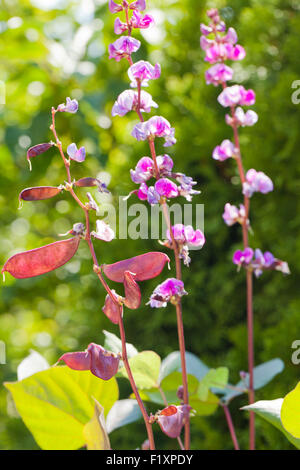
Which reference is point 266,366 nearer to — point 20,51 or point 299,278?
point 299,278

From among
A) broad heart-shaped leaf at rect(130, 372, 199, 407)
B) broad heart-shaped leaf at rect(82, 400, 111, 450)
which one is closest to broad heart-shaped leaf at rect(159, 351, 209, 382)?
broad heart-shaped leaf at rect(130, 372, 199, 407)

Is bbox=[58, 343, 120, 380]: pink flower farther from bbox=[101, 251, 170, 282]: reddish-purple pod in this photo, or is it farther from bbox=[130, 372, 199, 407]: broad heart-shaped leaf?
bbox=[130, 372, 199, 407]: broad heart-shaped leaf

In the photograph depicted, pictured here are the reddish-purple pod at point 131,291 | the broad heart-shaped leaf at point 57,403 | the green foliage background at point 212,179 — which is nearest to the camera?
the reddish-purple pod at point 131,291

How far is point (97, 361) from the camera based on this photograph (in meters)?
0.45

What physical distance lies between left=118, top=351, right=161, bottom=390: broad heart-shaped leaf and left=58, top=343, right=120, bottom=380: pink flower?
0.18m

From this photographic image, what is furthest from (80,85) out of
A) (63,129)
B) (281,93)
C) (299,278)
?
(299,278)

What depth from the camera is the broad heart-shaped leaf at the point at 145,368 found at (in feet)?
2.09

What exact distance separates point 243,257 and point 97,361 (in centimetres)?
29

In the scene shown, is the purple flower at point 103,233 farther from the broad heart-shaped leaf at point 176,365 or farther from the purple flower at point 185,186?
the broad heart-shaped leaf at point 176,365

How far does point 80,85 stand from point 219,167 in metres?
0.73

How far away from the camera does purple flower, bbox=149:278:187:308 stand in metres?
0.49

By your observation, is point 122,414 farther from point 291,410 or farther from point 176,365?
point 291,410

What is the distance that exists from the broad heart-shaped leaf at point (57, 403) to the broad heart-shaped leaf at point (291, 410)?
213 millimetres

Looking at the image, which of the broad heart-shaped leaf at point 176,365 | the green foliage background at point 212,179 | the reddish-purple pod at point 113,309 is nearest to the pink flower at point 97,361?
the reddish-purple pod at point 113,309
